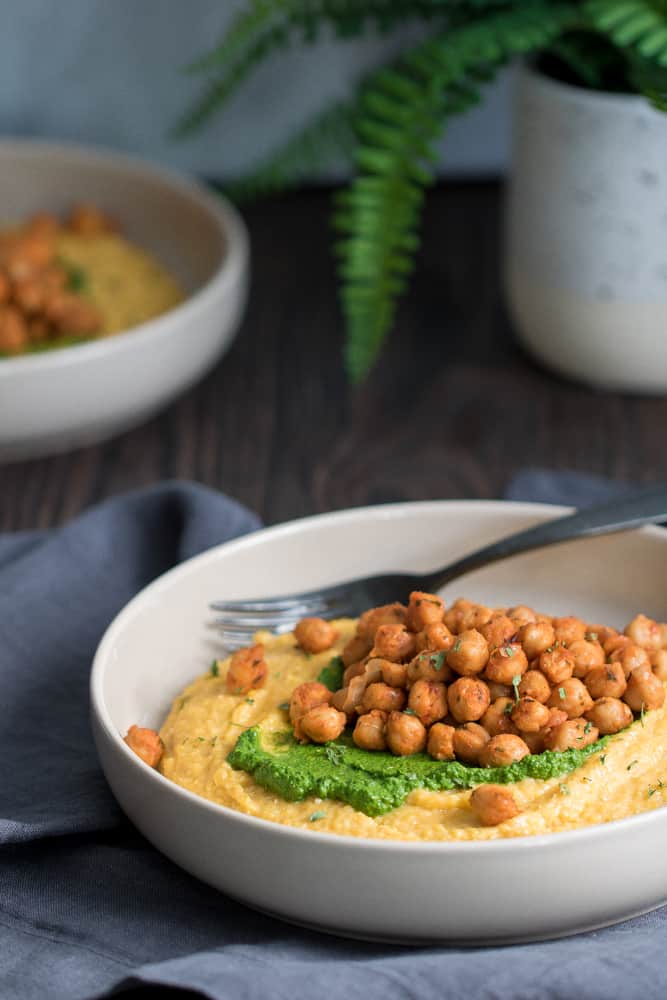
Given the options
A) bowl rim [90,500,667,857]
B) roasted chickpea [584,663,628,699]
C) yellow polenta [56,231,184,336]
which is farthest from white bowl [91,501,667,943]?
yellow polenta [56,231,184,336]

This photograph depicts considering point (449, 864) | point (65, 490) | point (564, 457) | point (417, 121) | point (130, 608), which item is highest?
point (417, 121)

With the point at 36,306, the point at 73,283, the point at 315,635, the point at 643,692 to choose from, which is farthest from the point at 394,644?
the point at 73,283

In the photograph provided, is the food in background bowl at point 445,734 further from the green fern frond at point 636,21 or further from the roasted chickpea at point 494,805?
the green fern frond at point 636,21

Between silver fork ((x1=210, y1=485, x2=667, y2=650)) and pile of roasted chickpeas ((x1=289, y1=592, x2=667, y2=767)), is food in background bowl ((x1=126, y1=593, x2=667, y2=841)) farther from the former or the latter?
silver fork ((x1=210, y1=485, x2=667, y2=650))

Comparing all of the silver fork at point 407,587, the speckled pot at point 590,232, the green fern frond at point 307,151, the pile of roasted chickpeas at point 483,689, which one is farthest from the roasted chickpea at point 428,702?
the green fern frond at point 307,151

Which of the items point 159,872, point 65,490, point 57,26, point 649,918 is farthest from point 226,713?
point 57,26

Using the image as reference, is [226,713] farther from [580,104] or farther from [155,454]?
[580,104]
